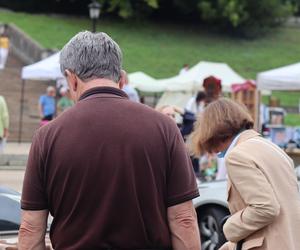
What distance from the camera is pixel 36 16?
175ft

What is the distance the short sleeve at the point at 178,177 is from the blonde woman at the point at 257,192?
971 mm

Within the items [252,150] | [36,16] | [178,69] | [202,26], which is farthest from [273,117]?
[202,26]

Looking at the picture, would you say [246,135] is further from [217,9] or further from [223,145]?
[217,9]

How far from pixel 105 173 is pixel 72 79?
0.44 metres

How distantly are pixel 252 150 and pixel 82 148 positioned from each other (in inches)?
54.0

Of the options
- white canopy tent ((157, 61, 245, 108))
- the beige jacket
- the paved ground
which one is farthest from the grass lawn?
the beige jacket

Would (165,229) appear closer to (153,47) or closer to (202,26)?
(153,47)

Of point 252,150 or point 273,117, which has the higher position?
point 252,150

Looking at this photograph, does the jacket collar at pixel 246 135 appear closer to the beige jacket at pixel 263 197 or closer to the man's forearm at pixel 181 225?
the beige jacket at pixel 263 197

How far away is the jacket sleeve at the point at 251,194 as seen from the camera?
180 inches

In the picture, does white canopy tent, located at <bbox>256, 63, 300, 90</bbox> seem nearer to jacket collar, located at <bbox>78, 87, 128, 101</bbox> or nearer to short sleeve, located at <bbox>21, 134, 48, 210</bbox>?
jacket collar, located at <bbox>78, 87, 128, 101</bbox>

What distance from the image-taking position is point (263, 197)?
15.0ft

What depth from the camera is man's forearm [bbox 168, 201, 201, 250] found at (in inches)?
144

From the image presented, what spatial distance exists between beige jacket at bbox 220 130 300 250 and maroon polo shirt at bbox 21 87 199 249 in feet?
3.25
